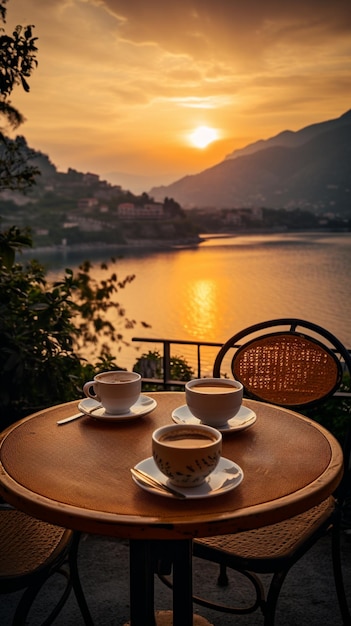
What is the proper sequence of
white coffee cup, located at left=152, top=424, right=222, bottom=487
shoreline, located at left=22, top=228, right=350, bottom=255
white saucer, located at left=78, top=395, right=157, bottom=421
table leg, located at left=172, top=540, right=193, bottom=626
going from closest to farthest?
white coffee cup, located at left=152, top=424, right=222, bottom=487
table leg, located at left=172, top=540, right=193, bottom=626
white saucer, located at left=78, top=395, right=157, bottom=421
shoreline, located at left=22, top=228, right=350, bottom=255

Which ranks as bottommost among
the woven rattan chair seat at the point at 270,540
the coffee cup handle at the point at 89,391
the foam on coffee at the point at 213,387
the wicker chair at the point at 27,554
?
the wicker chair at the point at 27,554

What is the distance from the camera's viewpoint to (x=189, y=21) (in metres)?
5.60

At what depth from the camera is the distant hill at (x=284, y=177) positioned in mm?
12406

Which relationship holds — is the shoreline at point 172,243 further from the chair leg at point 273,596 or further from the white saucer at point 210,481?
the white saucer at point 210,481

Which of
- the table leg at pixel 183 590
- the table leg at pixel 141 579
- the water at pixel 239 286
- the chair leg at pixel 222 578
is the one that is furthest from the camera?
the water at pixel 239 286

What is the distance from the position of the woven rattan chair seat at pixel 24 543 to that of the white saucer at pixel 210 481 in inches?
20.8

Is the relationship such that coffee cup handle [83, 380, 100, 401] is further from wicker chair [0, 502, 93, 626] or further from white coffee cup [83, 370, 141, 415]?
wicker chair [0, 502, 93, 626]

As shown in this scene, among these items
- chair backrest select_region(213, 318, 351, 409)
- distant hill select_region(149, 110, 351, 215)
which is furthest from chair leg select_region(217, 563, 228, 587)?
distant hill select_region(149, 110, 351, 215)

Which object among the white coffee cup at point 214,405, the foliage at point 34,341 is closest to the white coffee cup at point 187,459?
the white coffee cup at point 214,405

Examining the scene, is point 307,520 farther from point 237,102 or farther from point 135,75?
point 237,102

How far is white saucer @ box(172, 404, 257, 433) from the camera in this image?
131cm

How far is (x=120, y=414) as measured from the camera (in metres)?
1.42

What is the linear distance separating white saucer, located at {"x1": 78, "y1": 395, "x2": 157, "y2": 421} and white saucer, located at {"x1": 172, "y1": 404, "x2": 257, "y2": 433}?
0.10 m

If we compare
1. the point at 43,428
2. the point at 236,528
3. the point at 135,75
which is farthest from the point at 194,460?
the point at 135,75
